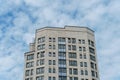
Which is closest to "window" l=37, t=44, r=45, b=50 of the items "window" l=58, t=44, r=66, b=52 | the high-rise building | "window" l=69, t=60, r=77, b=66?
the high-rise building

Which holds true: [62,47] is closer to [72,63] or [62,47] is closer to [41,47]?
[72,63]

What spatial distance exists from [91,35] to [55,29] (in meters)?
16.0

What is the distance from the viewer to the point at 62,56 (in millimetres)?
105375

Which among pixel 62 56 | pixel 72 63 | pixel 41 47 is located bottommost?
pixel 72 63

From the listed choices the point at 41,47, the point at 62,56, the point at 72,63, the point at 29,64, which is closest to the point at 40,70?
the point at 29,64

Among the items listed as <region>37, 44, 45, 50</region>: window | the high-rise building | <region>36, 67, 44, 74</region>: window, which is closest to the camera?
the high-rise building

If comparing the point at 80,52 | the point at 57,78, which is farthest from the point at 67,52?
the point at 57,78

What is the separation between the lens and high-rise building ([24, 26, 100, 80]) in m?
102

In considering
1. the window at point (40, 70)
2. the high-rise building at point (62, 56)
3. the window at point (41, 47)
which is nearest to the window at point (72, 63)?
the high-rise building at point (62, 56)

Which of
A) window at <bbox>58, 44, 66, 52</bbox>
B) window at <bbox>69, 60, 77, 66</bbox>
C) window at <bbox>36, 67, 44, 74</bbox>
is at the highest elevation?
window at <bbox>58, 44, 66, 52</bbox>

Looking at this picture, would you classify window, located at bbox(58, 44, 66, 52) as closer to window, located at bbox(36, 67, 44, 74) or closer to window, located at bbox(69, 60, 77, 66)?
window, located at bbox(69, 60, 77, 66)

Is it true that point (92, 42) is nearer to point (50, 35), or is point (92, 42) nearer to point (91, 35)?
point (91, 35)

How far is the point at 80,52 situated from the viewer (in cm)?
10681

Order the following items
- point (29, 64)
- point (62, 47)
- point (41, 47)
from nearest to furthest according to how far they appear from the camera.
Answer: point (29, 64)
point (62, 47)
point (41, 47)
